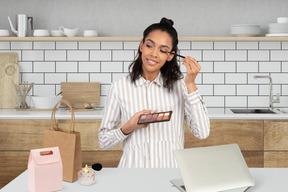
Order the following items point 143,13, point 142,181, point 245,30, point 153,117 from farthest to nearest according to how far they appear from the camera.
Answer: point 143,13 → point 245,30 → point 153,117 → point 142,181

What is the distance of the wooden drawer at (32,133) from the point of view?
3.35 metres

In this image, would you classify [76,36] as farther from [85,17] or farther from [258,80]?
[258,80]

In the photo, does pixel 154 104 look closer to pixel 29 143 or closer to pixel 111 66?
pixel 29 143

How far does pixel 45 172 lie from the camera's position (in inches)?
59.1

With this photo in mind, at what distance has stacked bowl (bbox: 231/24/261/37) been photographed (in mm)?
3650

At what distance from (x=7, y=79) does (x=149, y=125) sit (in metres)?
2.22

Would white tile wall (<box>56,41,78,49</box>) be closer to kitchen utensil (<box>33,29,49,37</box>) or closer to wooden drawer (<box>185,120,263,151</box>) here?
kitchen utensil (<box>33,29,49,37</box>)

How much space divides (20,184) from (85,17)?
255 centimetres

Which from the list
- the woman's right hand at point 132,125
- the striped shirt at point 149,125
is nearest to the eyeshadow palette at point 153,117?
the woman's right hand at point 132,125

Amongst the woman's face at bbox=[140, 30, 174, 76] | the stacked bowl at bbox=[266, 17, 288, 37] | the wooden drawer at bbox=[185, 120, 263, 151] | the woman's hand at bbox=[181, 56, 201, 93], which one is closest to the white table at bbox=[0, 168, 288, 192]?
the woman's hand at bbox=[181, 56, 201, 93]

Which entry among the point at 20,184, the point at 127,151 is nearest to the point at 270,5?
the point at 127,151

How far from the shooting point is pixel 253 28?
3.66 metres

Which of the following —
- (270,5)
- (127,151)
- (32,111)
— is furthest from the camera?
(270,5)

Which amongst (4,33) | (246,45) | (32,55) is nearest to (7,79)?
(32,55)
